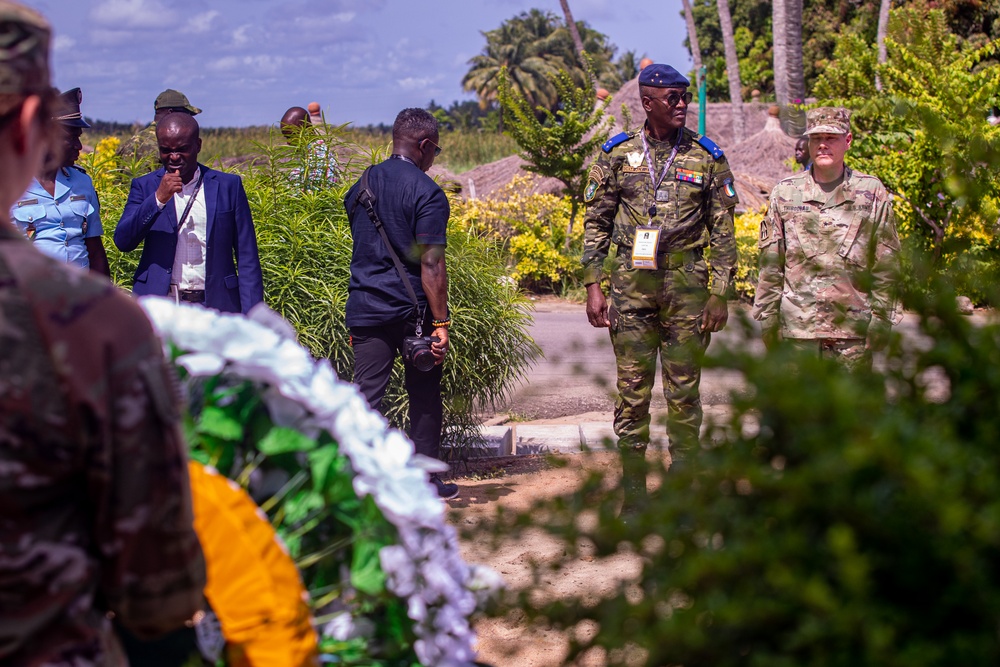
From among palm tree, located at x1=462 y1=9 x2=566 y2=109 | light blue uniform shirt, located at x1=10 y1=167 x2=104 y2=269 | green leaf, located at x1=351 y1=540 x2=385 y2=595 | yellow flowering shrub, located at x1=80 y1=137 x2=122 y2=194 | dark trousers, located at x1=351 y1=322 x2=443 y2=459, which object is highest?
palm tree, located at x1=462 y1=9 x2=566 y2=109

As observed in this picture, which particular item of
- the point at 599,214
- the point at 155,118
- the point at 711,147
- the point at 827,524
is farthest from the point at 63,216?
the point at 827,524

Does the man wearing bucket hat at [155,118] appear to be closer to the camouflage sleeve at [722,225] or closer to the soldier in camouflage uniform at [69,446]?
the camouflage sleeve at [722,225]

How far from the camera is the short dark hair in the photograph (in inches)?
196

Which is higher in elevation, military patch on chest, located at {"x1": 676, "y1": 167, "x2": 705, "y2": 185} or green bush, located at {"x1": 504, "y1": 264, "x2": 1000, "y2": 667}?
military patch on chest, located at {"x1": 676, "y1": 167, "x2": 705, "y2": 185}

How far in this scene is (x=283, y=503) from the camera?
1888 mm

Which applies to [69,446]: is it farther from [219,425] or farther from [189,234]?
[189,234]

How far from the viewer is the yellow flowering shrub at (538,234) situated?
14555mm

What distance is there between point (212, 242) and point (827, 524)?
3.56 metres

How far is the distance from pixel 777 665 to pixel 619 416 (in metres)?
3.65

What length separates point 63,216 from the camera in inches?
182

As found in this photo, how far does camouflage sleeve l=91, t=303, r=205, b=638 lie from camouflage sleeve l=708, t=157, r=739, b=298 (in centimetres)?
386

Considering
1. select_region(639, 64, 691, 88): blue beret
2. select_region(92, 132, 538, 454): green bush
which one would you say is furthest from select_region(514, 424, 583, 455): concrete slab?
select_region(639, 64, 691, 88): blue beret

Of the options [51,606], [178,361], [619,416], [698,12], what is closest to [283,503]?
[178,361]

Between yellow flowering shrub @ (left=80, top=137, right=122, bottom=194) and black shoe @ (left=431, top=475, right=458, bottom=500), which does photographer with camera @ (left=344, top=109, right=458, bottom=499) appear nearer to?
black shoe @ (left=431, top=475, right=458, bottom=500)
